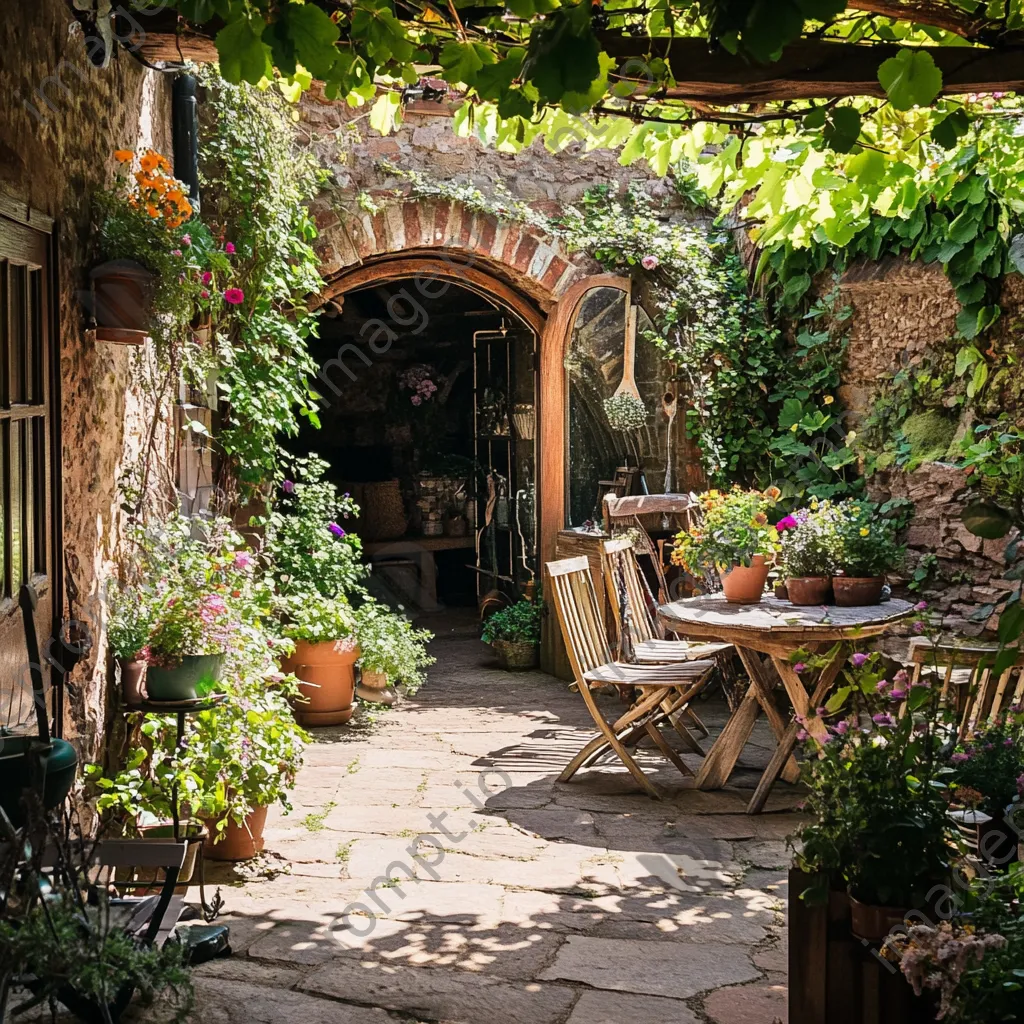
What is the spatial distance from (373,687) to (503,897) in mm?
3195

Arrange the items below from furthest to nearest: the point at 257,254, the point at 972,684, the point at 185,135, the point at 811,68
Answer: the point at 257,254 < the point at 185,135 < the point at 972,684 < the point at 811,68

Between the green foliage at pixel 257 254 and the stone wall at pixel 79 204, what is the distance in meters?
1.34

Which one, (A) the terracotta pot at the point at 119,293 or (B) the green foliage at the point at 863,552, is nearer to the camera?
(A) the terracotta pot at the point at 119,293

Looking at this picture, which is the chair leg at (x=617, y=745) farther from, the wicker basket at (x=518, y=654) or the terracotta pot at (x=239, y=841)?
the wicker basket at (x=518, y=654)

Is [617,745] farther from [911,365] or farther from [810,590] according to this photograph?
[911,365]

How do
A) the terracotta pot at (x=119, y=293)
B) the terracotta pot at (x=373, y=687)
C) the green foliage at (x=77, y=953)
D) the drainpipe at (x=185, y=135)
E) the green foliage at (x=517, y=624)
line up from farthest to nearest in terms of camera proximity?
the green foliage at (x=517, y=624), the terracotta pot at (x=373, y=687), the drainpipe at (x=185, y=135), the terracotta pot at (x=119, y=293), the green foliage at (x=77, y=953)

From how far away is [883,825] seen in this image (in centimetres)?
256

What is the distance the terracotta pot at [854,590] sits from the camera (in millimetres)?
5215

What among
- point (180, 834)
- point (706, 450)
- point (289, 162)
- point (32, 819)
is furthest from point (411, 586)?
point (32, 819)

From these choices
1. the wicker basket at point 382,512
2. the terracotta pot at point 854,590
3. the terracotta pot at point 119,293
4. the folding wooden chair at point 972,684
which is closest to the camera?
the terracotta pot at point 119,293

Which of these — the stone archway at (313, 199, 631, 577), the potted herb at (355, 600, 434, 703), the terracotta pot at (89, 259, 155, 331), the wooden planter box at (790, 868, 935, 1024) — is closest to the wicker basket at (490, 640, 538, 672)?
the stone archway at (313, 199, 631, 577)

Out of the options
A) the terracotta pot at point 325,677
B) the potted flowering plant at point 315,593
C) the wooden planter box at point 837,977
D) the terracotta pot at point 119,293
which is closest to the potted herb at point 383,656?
the potted flowering plant at point 315,593

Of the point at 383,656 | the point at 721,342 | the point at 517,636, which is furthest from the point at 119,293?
the point at 517,636

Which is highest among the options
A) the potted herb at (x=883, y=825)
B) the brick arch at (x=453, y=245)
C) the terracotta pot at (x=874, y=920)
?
the brick arch at (x=453, y=245)
